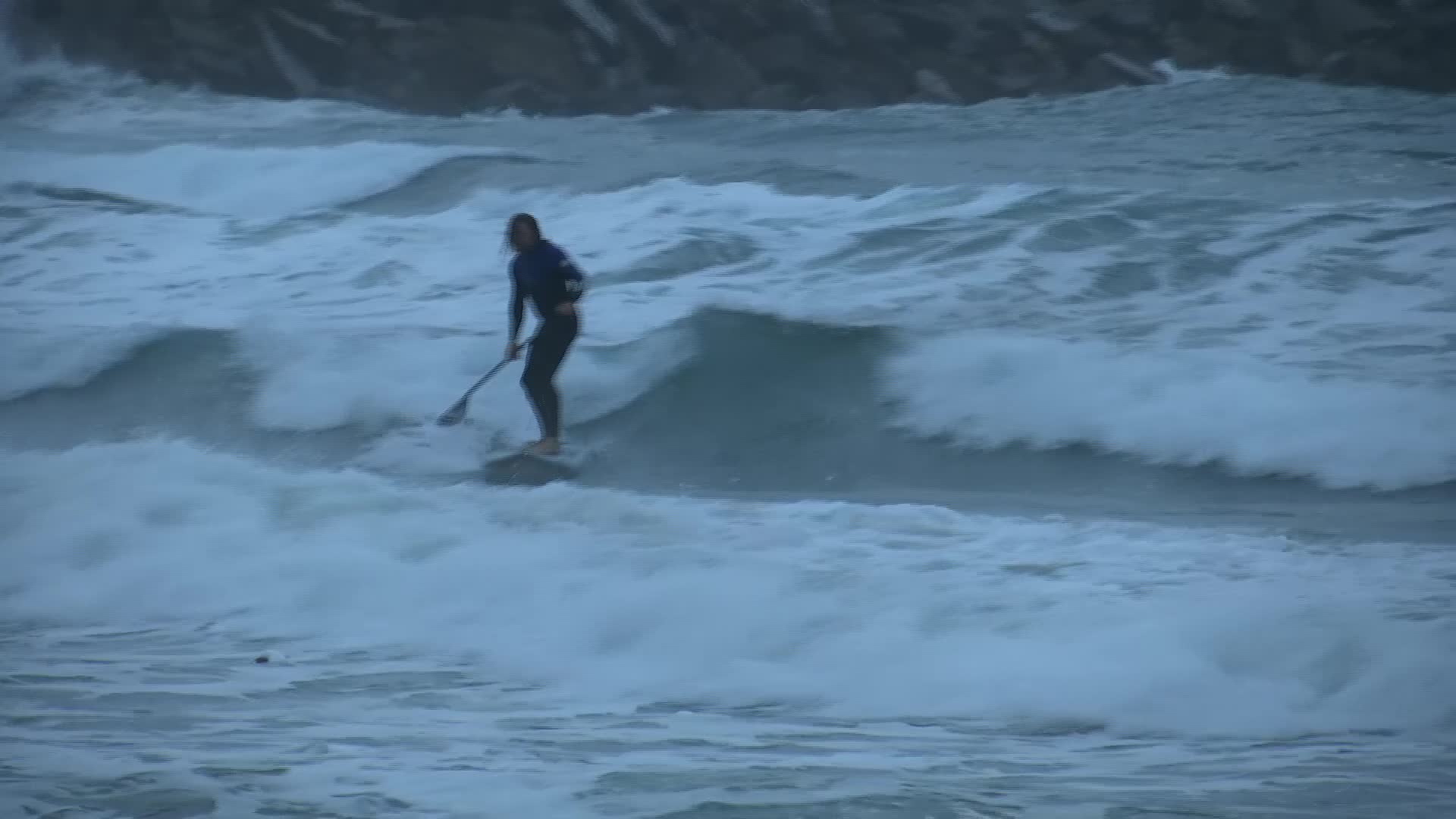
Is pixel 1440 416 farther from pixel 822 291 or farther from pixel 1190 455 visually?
pixel 822 291

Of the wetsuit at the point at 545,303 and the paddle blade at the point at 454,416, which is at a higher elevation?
the wetsuit at the point at 545,303

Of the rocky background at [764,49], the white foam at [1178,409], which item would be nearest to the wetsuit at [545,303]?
the white foam at [1178,409]

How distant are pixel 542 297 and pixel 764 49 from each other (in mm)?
11021

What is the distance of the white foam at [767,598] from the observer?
502 cm

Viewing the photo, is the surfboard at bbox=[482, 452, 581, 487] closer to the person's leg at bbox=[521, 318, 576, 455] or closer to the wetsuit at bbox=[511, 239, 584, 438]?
the person's leg at bbox=[521, 318, 576, 455]

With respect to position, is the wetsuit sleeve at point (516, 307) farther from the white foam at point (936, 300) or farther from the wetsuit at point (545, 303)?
the white foam at point (936, 300)

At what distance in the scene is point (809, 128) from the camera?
16.7 metres

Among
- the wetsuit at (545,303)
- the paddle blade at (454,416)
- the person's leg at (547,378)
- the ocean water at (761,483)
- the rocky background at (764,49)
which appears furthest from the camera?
the rocky background at (764,49)

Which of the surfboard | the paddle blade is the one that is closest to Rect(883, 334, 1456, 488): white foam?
the surfboard

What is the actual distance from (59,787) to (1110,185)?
32.0ft

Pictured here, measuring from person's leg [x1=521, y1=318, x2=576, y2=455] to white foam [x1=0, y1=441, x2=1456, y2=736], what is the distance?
2.30ft

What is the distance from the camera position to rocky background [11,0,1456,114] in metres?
17.7

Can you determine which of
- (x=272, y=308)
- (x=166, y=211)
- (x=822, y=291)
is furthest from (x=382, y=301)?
(x=166, y=211)

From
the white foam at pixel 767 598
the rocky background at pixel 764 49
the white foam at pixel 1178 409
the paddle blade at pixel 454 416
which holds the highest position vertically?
the rocky background at pixel 764 49
